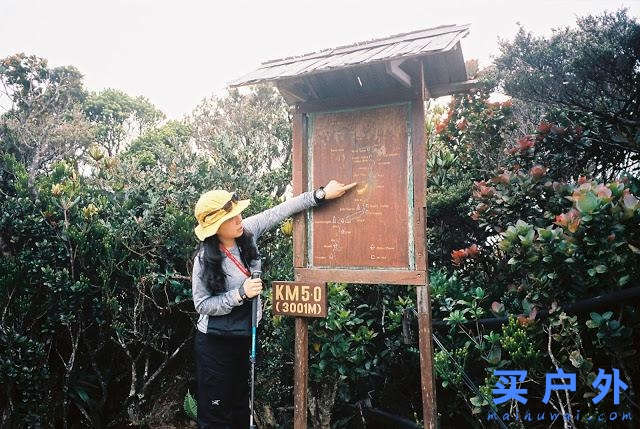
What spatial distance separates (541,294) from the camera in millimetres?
2686

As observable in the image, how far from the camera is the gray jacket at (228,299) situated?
2.75 meters

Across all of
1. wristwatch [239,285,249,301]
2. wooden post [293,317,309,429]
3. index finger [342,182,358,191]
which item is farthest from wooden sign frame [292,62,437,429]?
wristwatch [239,285,249,301]

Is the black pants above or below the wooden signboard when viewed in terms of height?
below

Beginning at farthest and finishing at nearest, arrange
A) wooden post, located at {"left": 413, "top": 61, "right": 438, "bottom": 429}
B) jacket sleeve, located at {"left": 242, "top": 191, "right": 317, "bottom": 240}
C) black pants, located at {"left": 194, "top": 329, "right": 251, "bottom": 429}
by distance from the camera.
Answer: jacket sleeve, located at {"left": 242, "top": 191, "right": 317, "bottom": 240}, black pants, located at {"left": 194, "top": 329, "right": 251, "bottom": 429}, wooden post, located at {"left": 413, "top": 61, "right": 438, "bottom": 429}

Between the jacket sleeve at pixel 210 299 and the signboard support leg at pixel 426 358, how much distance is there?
1173 mm

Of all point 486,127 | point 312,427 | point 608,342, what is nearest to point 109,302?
point 312,427

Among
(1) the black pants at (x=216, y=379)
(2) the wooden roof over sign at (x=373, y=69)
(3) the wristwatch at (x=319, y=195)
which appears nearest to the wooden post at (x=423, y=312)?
(2) the wooden roof over sign at (x=373, y=69)

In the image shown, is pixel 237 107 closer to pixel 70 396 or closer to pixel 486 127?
pixel 486 127

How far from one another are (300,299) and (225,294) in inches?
20.2

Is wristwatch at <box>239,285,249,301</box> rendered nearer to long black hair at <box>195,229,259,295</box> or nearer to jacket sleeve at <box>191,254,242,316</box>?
jacket sleeve at <box>191,254,242,316</box>

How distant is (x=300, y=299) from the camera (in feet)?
9.60

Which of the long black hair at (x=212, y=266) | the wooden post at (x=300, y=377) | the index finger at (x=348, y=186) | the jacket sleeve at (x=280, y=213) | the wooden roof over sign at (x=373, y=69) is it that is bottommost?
the wooden post at (x=300, y=377)

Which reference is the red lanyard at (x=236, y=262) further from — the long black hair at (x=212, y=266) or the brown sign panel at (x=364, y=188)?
the brown sign panel at (x=364, y=188)

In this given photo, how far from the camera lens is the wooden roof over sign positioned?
8.44 ft
